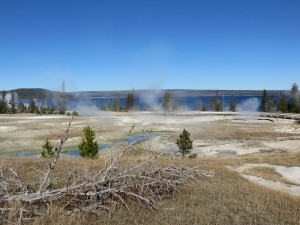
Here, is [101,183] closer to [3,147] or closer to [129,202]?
[129,202]

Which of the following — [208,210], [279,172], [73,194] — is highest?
[73,194]

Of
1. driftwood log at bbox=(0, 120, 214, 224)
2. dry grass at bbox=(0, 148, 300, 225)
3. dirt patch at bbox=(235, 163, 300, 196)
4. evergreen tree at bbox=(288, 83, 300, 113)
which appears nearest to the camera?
driftwood log at bbox=(0, 120, 214, 224)

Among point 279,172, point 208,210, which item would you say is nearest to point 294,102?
point 279,172

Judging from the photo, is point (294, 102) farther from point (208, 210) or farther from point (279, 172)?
point (208, 210)

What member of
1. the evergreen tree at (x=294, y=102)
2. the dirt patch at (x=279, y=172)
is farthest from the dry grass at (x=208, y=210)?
the evergreen tree at (x=294, y=102)

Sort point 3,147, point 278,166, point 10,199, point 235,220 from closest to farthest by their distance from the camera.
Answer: point 10,199
point 235,220
point 278,166
point 3,147

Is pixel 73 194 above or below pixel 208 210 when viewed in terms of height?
above

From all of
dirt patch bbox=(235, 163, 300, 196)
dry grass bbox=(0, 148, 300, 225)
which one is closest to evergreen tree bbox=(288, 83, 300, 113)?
dirt patch bbox=(235, 163, 300, 196)

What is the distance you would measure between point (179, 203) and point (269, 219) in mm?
2223

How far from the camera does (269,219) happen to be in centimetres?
777

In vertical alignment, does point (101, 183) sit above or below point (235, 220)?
above

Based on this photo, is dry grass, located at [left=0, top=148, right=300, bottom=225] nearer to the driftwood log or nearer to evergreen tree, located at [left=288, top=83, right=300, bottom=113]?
the driftwood log

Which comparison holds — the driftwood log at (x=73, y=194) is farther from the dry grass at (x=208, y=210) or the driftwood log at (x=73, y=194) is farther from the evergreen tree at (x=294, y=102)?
the evergreen tree at (x=294, y=102)

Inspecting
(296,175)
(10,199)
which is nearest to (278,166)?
(296,175)
